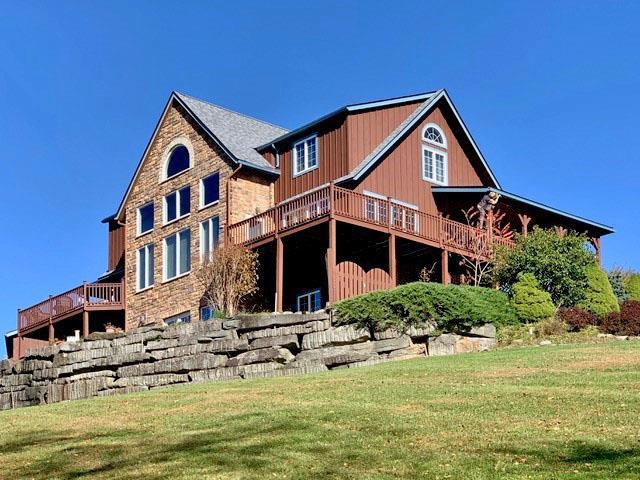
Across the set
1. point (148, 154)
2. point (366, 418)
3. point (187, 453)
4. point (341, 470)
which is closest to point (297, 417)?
point (366, 418)

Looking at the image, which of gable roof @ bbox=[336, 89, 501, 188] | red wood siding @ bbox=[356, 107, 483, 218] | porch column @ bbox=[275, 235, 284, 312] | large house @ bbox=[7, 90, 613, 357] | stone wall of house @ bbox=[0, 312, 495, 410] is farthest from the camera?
red wood siding @ bbox=[356, 107, 483, 218]

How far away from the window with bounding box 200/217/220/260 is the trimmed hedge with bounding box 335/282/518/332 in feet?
28.2

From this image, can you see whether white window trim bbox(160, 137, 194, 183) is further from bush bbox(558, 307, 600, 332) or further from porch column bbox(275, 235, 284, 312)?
bush bbox(558, 307, 600, 332)

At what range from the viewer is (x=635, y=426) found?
14.7m

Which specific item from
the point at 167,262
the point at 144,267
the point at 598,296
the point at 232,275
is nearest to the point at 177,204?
the point at 167,262

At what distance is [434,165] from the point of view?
3484cm

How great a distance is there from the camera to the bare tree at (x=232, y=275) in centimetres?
3170

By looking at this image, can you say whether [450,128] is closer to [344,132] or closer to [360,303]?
[344,132]

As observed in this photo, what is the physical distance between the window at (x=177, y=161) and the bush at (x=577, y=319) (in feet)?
49.6

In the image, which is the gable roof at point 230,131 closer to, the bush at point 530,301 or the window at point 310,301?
the window at point 310,301

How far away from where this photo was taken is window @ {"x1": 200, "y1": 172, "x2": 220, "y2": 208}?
3497 centimetres

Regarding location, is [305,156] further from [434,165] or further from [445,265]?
[445,265]

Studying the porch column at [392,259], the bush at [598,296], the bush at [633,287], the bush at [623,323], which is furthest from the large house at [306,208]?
the bush at [623,323]

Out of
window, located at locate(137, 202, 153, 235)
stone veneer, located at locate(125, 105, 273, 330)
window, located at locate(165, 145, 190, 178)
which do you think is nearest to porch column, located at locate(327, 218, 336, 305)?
stone veneer, located at locate(125, 105, 273, 330)
